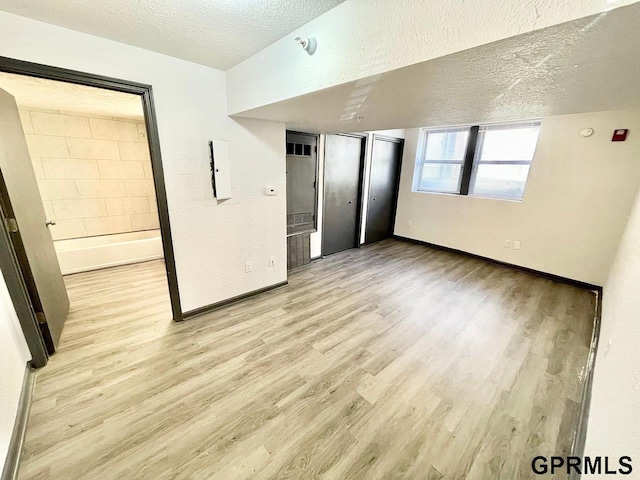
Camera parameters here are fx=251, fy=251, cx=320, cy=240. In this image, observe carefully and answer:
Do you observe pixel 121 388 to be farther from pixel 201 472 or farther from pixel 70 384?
pixel 201 472

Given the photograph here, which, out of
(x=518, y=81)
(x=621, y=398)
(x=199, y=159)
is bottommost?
(x=621, y=398)

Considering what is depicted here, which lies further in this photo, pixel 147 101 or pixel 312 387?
pixel 147 101

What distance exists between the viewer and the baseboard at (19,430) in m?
1.21

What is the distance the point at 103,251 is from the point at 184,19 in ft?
11.4

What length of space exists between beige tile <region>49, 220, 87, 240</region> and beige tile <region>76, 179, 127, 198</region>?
433mm

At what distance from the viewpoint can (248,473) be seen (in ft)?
4.17

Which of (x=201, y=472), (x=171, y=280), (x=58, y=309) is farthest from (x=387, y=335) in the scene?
(x=58, y=309)

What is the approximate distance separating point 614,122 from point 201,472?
16.4ft

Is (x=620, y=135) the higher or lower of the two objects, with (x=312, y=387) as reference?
higher

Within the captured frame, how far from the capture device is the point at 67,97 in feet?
9.32

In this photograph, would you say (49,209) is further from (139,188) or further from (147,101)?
(147,101)

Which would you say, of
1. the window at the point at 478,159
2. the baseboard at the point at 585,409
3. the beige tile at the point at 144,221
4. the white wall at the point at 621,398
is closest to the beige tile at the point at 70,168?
the beige tile at the point at 144,221

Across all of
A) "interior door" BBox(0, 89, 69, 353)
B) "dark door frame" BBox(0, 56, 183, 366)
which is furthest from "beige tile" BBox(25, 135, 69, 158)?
"dark door frame" BBox(0, 56, 183, 366)

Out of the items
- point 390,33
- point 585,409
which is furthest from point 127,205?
point 585,409
